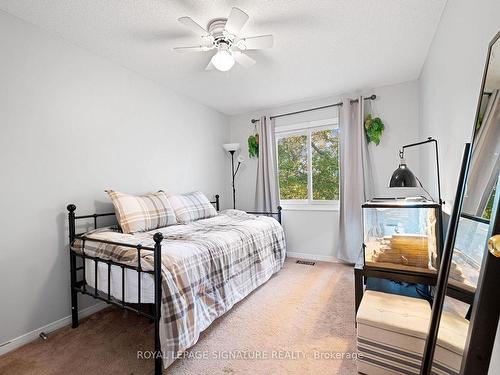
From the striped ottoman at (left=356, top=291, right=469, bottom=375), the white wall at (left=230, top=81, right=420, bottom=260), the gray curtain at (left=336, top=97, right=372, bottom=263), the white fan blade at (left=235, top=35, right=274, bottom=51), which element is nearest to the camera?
the striped ottoman at (left=356, top=291, right=469, bottom=375)

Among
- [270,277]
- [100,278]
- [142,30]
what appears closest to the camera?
[100,278]

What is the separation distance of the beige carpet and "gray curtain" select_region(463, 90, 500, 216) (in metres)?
1.24

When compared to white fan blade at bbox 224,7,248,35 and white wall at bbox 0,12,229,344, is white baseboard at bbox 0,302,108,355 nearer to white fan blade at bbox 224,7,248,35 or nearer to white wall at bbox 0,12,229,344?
white wall at bbox 0,12,229,344

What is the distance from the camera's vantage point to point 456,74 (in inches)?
59.1

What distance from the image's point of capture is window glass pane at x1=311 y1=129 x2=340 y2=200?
3564 mm

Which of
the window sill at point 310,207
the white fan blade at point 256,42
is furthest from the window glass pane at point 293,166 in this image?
the white fan blade at point 256,42

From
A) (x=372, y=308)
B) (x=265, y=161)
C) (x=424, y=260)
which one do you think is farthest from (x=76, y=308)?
(x=265, y=161)

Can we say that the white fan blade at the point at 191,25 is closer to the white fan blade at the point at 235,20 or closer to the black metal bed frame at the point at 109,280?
the white fan blade at the point at 235,20

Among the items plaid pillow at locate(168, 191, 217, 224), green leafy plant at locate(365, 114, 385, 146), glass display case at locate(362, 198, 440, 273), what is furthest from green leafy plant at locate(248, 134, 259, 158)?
glass display case at locate(362, 198, 440, 273)

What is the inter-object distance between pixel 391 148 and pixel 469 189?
252cm

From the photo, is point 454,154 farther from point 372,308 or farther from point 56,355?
point 56,355

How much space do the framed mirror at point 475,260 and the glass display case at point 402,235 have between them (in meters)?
0.55

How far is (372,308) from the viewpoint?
140 centimetres

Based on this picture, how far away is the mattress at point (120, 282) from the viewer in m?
1.53
